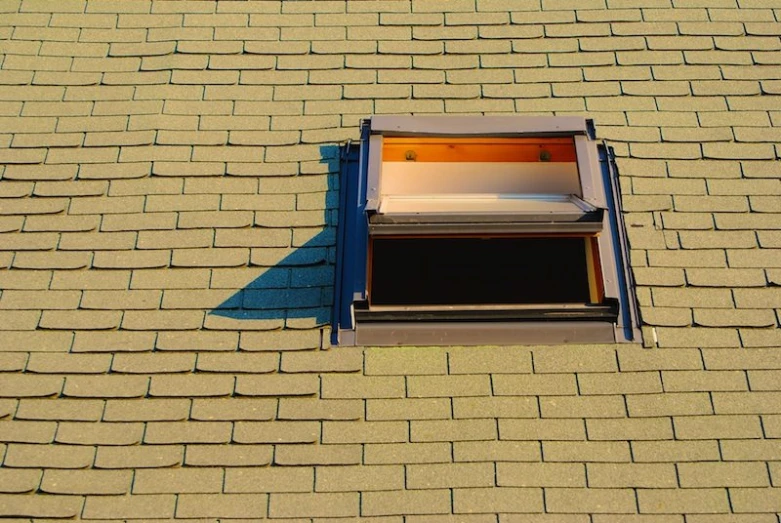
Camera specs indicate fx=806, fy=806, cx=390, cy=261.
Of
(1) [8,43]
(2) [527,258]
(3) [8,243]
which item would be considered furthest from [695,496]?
(1) [8,43]

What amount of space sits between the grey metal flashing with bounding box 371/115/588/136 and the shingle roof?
0.20 m

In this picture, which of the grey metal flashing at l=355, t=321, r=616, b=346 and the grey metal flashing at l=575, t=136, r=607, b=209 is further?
the grey metal flashing at l=575, t=136, r=607, b=209

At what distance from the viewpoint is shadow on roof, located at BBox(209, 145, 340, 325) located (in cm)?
414

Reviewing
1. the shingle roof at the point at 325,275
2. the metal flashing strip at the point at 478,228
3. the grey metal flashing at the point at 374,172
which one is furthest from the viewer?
the grey metal flashing at the point at 374,172

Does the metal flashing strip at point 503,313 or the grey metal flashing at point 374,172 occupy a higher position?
the grey metal flashing at point 374,172

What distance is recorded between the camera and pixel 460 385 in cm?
390

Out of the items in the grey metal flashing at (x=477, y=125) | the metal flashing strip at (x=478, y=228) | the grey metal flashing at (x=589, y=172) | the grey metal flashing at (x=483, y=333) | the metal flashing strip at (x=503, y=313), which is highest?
the grey metal flashing at (x=477, y=125)

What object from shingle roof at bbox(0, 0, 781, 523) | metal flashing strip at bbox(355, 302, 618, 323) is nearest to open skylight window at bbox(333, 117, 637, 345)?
metal flashing strip at bbox(355, 302, 618, 323)

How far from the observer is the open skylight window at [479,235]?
4.07 meters

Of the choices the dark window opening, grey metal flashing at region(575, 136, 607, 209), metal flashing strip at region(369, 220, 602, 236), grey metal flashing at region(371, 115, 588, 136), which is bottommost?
the dark window opening

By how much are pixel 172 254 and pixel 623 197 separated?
251cm

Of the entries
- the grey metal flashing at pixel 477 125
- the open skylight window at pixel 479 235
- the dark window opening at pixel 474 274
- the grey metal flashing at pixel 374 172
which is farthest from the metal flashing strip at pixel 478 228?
the dark window opening at pixel 474 274

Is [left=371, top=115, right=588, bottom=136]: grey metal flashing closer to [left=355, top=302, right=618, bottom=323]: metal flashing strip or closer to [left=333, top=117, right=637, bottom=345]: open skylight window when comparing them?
[left=333, top=117, right=637, bottom=345]: open skylight window

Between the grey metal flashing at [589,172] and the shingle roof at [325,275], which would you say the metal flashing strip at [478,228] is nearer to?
the grey metal flashing at [589,172]
